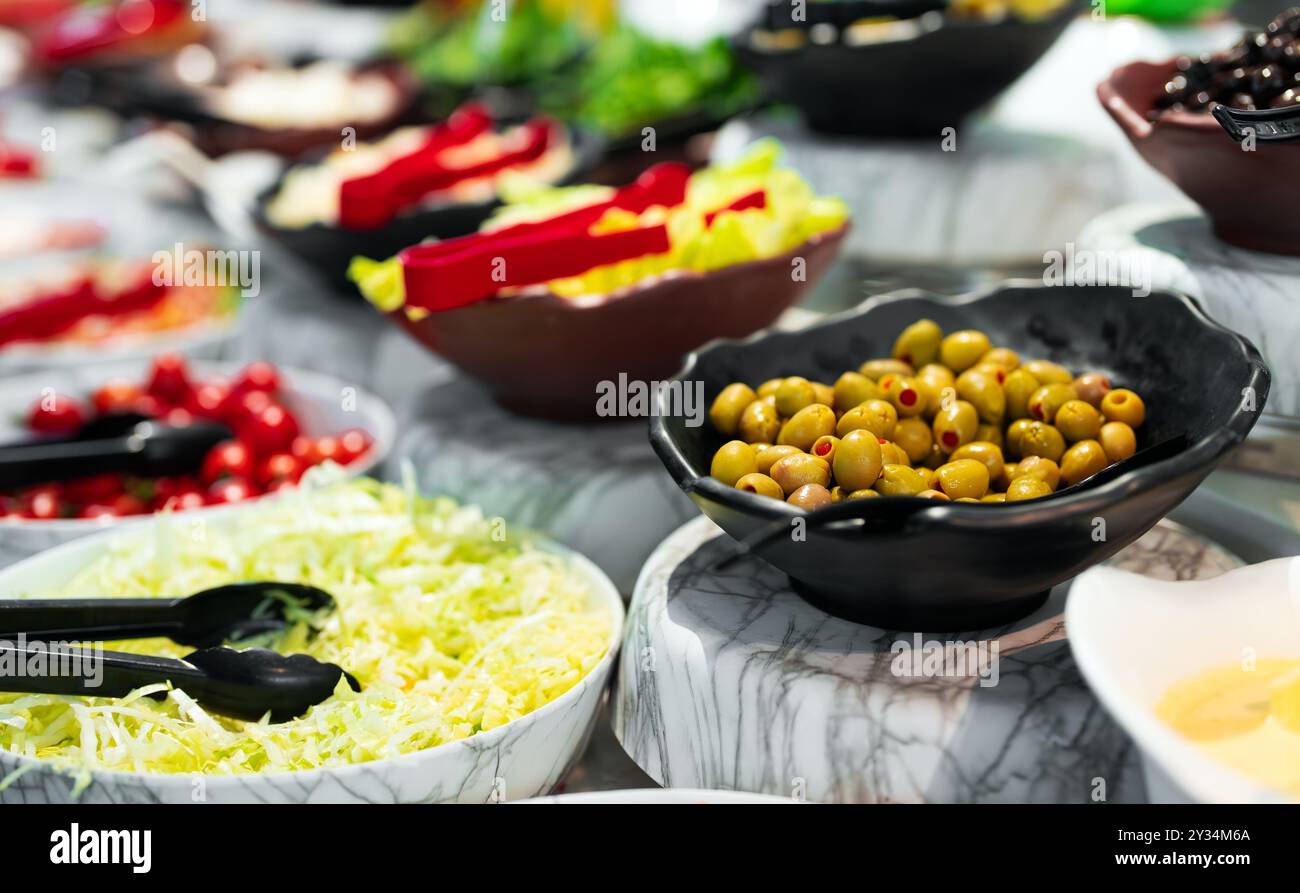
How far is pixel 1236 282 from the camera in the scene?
1.40 metres

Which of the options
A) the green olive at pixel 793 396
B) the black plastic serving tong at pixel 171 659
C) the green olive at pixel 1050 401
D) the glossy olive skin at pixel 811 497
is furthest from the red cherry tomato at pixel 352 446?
the green olive at pixel 1050 401

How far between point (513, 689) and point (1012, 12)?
4.71ft

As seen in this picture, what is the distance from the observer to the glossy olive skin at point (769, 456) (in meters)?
1.24

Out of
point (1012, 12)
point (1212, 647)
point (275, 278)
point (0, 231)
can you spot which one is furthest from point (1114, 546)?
point (0, 231)

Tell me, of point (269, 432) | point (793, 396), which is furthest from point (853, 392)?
point (269, 432)

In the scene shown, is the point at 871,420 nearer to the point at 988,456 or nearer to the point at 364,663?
the point at 988,456

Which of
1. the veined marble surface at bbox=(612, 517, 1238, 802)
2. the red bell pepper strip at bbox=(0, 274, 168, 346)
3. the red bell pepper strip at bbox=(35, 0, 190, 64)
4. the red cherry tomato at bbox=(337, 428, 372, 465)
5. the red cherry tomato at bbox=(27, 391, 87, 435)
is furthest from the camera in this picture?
the red bell pepper strip at bbox=(35, 0, 190, 64)

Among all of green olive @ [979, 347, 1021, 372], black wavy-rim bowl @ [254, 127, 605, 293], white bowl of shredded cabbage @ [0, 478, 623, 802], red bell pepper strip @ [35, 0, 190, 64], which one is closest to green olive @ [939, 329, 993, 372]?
green olive @ [979, 347, 1021, 372]

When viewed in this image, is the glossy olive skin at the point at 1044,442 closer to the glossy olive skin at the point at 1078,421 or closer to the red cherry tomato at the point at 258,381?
the glossy olive skin at the point at 1078,421

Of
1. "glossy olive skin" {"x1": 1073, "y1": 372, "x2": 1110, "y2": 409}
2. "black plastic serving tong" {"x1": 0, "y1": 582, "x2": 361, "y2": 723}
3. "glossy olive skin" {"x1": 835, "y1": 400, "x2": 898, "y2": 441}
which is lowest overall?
"black plastic serving tong" {"x1": 0, "y1": 582, "x2": 361, "y2": 723}

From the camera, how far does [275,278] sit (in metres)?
2.66

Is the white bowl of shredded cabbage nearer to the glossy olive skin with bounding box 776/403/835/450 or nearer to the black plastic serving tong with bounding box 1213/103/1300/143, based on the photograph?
the glossy olive skin with bounding box 776/403/835/450

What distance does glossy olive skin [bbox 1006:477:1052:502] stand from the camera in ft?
3.90

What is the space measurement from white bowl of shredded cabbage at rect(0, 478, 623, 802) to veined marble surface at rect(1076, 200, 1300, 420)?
747 mm
